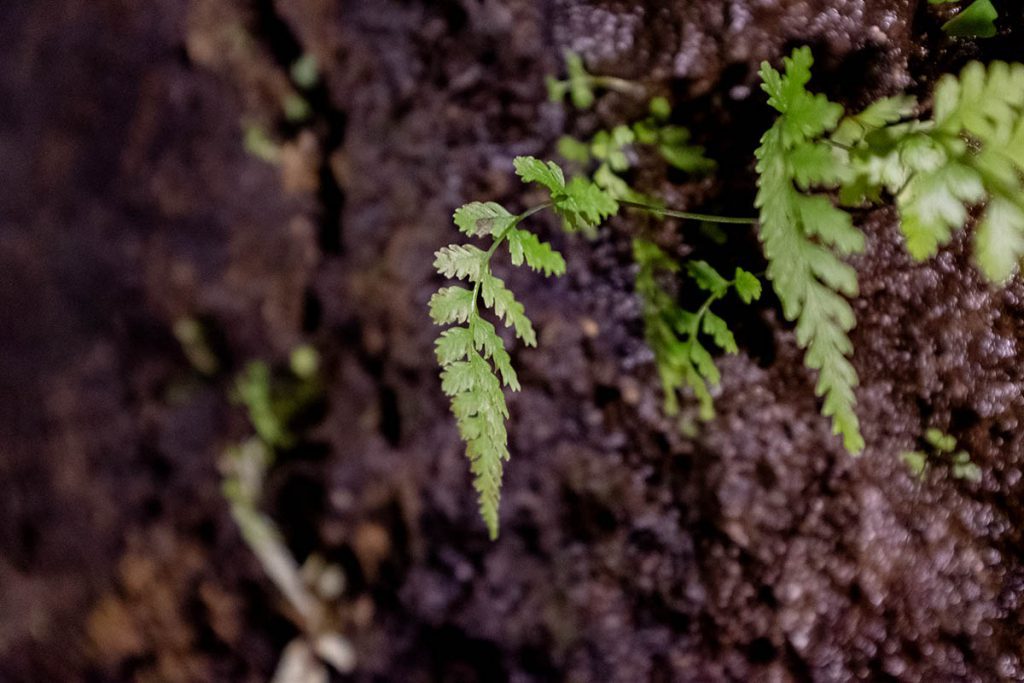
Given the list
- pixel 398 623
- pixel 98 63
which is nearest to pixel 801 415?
pixel 398 623

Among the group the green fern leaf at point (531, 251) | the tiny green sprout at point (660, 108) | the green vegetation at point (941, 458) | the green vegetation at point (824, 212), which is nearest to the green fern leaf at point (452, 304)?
the green vegetation at point (824, 212)

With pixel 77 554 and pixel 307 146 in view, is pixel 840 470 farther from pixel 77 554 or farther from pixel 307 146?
pixel 77 554

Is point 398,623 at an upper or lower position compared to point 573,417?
lower

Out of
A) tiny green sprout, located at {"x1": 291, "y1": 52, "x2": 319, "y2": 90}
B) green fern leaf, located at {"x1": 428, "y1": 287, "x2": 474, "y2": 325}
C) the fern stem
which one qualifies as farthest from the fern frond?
tiny green sprout, located at {"x1": 291, "y1": 52, "x2": 319, "y2": 90}

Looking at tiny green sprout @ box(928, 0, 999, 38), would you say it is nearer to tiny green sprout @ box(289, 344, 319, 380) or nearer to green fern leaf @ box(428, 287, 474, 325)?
green fern leaf @ box(428, 287, 474, 325)

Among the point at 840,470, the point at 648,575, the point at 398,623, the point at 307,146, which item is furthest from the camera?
the point at 307,146

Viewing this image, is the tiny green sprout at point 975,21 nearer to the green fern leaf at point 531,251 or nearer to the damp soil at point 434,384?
the damp soil at point 434,384
